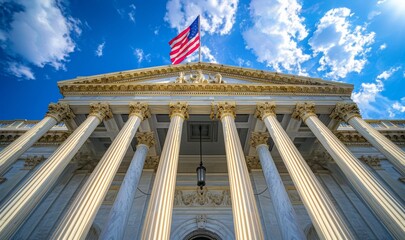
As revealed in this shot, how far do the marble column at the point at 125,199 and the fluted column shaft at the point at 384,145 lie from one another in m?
11.9

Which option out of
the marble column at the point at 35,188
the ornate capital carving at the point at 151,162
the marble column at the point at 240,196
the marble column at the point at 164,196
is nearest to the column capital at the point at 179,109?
the marble column at the point at 164,196

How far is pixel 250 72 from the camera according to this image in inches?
576

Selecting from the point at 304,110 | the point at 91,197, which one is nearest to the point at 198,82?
the point at 304,110

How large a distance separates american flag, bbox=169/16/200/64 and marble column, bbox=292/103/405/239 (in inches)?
395

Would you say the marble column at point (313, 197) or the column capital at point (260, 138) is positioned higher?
the column capital at point (260, 138)

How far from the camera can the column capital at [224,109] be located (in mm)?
11863

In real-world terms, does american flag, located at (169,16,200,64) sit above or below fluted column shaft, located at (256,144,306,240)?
above

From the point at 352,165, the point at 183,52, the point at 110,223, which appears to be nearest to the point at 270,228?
the point at 352,165

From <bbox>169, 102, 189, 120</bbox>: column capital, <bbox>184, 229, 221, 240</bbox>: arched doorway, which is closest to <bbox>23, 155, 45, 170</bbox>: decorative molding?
<bbox>169, 102, 189, 120</bbox>: column capital

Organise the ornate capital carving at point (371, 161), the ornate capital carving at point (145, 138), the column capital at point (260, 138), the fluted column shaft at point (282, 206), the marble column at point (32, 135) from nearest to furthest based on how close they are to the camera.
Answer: the fluted column shaft at point (282, 206)
the marble column at point (32, 135)
the ornate capital carving at point (145, 138)
the column capital at point (260, 138)
the ornate capital carving at point (371, 161)

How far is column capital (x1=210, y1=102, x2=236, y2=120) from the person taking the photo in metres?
11.9

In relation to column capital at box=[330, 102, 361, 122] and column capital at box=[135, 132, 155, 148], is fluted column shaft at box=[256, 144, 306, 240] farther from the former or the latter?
column capital at box=[135, 132, 155, 148]

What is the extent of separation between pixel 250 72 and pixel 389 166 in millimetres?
12304

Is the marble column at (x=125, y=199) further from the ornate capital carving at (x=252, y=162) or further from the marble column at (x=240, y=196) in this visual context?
the ornate capital carving at (x=252, y=162)
